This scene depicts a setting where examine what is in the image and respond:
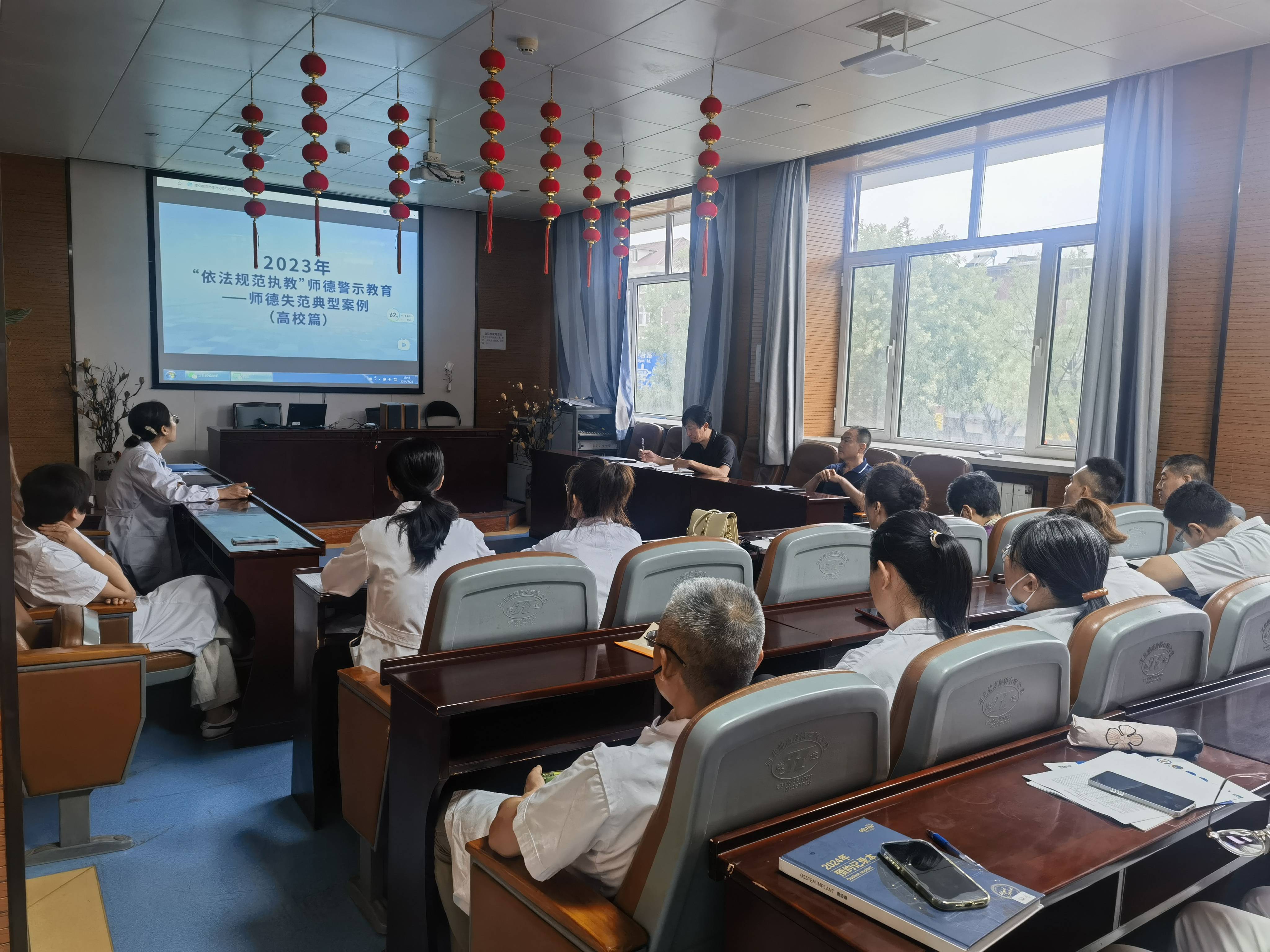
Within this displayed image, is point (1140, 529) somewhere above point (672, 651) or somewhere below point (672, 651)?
below

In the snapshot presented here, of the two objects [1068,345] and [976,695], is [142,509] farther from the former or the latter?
[1068,345]

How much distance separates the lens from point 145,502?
13.5 feet

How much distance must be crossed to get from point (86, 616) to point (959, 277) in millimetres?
5517

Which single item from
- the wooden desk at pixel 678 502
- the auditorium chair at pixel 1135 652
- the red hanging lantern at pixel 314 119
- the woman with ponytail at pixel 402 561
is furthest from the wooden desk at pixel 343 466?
the auditorium chair at pixel 1135 652

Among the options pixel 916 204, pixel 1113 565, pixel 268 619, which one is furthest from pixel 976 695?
pixel 916 204

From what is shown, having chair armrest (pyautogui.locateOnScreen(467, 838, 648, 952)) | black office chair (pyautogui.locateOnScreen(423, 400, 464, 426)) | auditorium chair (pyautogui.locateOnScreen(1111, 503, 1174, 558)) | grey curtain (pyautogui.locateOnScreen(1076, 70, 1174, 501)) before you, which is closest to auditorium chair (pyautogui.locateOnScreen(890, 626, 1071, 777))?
chair armrest (pyautogui.locateOnScreen(467, 838, 648, 952))

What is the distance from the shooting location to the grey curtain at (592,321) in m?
8.48

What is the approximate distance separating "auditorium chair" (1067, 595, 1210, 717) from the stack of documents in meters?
0.26

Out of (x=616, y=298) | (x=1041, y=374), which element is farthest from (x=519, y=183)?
(x=1041, y=374)

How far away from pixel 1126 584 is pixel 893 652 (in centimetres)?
113

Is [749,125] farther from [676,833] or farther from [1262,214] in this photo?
[676,833]

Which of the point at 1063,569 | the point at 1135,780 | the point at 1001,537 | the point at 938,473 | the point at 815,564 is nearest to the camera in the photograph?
the point at 1135,780

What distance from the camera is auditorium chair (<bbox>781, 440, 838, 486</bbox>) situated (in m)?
6.32

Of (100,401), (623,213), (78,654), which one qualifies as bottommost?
(78,654)
